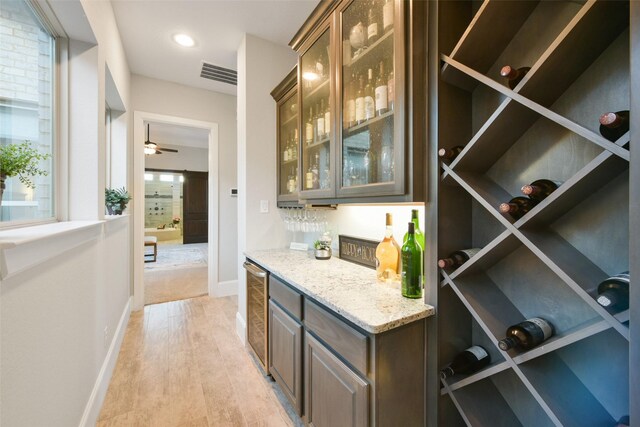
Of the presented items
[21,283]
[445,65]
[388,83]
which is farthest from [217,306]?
[445,65]

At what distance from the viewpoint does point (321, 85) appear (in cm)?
182

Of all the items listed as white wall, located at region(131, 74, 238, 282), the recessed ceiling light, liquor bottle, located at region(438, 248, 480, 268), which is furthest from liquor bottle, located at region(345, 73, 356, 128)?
white wall, located at region(131, 74, 238, 282)

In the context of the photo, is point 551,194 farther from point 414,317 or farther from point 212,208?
point 212,208

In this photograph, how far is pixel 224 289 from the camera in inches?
152

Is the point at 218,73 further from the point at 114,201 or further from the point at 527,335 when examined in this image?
the point at 527,335

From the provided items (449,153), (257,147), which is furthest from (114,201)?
(449,153)

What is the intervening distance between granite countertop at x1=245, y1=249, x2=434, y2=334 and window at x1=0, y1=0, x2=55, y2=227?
50.3 inches

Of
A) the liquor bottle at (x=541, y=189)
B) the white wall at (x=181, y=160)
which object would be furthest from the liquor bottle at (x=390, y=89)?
the white wall at (x=181, y=160)

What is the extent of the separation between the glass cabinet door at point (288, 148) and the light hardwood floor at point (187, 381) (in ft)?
4.83

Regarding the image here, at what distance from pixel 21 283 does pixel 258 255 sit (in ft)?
4.66

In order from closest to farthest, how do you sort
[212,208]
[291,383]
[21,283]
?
1. [21,283]
2. [291,383]
3. [212,208]

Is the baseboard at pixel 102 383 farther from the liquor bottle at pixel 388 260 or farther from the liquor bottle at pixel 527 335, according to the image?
the liquor bottle at pixel 527 335

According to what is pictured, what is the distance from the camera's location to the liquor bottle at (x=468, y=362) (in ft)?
3.49

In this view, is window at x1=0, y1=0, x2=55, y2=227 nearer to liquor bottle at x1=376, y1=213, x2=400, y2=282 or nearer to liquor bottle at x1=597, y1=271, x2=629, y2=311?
liquor bottle at x1=376, y1=213, x2=400, y2=282
